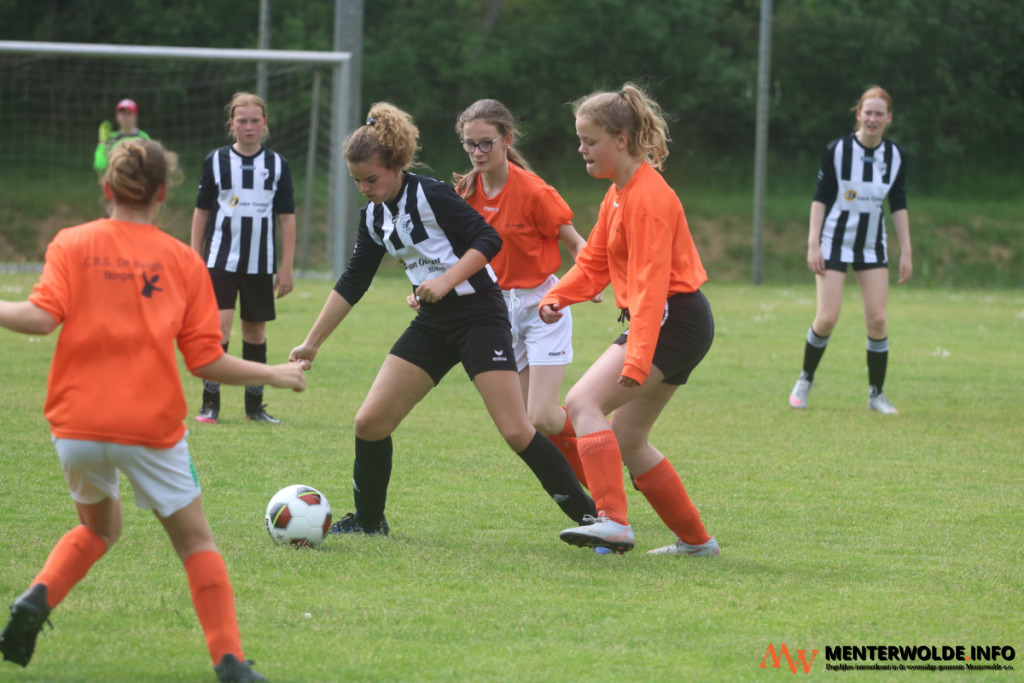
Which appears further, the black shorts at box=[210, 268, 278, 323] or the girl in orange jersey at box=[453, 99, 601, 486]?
the black shorts at box=[210, 268, 278, 323]

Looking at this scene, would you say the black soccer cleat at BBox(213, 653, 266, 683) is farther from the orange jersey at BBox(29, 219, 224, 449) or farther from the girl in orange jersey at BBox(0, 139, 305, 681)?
the orange jersey at BBox(29, 219, 224, 449)

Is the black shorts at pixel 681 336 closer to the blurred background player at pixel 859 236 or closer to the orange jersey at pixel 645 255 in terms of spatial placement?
the orange jersey at pixel 645 255

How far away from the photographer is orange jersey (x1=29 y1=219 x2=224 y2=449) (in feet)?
9.60

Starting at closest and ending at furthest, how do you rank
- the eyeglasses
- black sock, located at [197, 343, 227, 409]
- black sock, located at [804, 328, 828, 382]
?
the eyeglasses → black sock, located at [197, 343, 227, 409] → black sock, located at [804, 328, 828, 382]

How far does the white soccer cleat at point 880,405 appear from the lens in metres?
8.27

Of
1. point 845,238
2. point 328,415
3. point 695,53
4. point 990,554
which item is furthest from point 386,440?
point 695,53

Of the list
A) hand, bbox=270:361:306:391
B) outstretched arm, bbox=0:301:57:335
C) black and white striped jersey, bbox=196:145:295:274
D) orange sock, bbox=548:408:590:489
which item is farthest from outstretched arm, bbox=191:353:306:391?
black and white striped jersey, bbox=196:145:295:274

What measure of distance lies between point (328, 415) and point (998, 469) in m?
4.05

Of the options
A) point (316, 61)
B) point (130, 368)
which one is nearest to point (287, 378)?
point (130, 368)

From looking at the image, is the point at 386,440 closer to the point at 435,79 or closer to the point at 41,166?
the point at 41,166

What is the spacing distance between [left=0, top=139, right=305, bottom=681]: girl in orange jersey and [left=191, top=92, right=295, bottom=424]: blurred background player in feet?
13.7

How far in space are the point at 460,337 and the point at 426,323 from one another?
16cm

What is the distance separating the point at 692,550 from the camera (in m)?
4.47

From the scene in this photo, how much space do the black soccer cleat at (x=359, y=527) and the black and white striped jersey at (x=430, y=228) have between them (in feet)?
2.93
